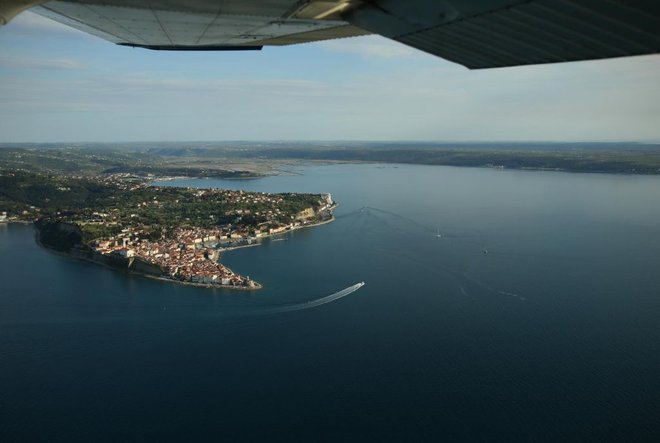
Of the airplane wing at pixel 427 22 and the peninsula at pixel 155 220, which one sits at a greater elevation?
the airplane wing at pixel 427 22

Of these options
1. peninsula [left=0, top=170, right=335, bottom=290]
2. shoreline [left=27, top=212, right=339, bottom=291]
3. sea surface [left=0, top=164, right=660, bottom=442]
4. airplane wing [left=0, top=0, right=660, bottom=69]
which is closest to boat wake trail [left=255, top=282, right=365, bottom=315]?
sea surface [left=0, top=164, right=660, bottom=442]

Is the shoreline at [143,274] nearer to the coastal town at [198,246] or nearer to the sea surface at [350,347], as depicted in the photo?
the coastal town at [198,246]

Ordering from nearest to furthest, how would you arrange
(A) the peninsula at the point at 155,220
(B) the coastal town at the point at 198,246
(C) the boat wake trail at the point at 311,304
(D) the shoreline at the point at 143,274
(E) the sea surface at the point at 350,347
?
1. (E) the sea surface at the point at 350,347
2. (C) the boat wake trail at the point at 311,304
3. (D) the shoreline at the point at 143,274
4. (B) the coastal town at the point at 198,246
5. (A) the peninsula at the point at 155,220

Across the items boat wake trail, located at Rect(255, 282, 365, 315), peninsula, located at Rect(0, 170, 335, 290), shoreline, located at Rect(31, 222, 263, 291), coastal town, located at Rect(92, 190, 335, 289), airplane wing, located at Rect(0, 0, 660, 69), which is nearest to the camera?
airplane wing, located at Rect(0, 0, 660, 69)

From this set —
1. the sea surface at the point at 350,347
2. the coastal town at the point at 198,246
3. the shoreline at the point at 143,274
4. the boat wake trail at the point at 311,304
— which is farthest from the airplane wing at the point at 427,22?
the coastal town at the point at 198,246

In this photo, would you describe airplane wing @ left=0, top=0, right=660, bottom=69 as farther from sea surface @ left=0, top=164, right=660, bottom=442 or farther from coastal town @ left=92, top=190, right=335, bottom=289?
coastal town @ left=92, top=190, right=335, bottom=289
